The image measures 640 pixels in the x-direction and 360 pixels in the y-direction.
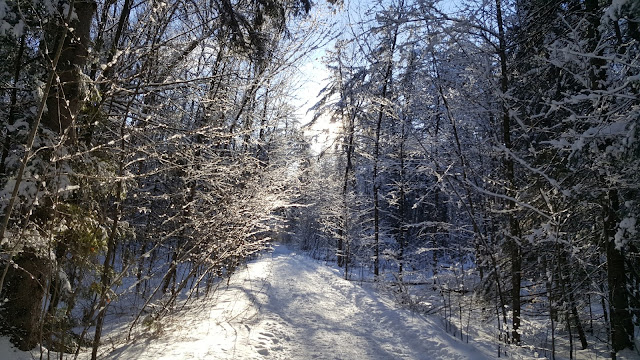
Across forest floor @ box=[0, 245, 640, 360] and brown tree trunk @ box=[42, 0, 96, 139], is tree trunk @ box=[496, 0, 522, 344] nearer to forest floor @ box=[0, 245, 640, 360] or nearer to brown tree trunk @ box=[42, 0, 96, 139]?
forest floor @ box=[0, 245, 640, 360]

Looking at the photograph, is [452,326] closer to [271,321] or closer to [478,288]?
[478,288]

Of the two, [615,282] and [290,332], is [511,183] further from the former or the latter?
[290,332]

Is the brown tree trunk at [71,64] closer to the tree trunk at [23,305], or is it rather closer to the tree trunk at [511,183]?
the tree trunk at [23,305]

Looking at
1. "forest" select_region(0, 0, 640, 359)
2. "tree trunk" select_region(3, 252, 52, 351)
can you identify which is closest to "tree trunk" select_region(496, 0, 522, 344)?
"forest" select_region(0, 0, 640, 359)

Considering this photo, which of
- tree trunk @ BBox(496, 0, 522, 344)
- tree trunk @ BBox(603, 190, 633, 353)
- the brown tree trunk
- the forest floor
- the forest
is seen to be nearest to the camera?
the forest

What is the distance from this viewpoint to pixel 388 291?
381 inches

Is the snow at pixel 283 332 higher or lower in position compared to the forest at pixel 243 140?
lower

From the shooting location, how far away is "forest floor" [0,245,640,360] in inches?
157

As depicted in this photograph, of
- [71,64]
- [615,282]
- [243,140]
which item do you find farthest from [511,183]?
[71,64]

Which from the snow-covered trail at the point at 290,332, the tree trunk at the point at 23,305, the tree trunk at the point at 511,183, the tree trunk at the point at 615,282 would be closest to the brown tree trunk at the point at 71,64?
the tree trunk at the point at 23,305

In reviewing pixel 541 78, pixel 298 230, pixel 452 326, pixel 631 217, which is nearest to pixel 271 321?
pixel 452 326

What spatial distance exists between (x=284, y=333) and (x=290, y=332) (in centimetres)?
15

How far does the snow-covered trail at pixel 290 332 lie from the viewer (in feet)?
13.4

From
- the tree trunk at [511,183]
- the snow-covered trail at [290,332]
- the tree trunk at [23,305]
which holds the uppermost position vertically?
the tree trunk at [511,183]
